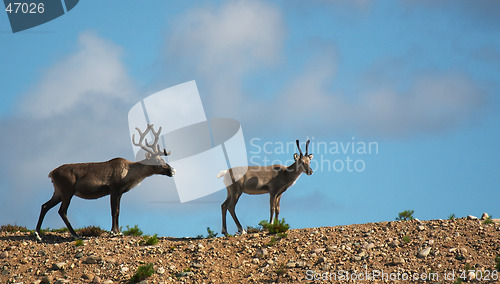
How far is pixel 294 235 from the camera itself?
19.2 meters

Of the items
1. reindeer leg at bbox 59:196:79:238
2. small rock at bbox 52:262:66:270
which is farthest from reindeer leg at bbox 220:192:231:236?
small rock at bbox 52:262:66:270

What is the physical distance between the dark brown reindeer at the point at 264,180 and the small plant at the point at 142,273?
4.11m

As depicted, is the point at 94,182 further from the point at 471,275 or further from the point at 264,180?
the point at 471,275

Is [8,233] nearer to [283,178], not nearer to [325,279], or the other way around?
[283,178]

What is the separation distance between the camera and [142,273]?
17.0m

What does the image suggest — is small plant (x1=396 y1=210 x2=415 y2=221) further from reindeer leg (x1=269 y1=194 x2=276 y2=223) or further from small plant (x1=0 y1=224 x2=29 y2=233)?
small plant (x1=0 y1=224 x2=29 y2=233)

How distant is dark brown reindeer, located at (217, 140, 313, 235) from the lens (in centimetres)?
2142

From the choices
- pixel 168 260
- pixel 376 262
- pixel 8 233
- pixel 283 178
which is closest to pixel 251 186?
pixel 283 178

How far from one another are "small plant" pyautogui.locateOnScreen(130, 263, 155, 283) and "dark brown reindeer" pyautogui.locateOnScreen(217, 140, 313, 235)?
4.11 meters

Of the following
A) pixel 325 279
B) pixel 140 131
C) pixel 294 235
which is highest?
pixel 140 131

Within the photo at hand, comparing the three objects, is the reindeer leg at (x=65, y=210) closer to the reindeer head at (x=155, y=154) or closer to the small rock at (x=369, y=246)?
the reindeer head at (x=155, y=154)

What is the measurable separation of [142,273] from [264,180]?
21.8ft

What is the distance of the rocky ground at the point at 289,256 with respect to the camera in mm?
16500

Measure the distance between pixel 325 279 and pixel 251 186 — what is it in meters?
6.34
